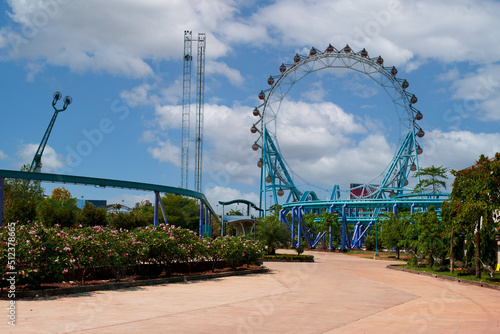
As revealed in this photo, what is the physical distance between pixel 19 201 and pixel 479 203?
48.5 metres

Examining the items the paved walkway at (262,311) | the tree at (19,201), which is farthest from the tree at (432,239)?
the tree at (19,201)

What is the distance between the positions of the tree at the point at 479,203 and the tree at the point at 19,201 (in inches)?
1400

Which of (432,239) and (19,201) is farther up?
(19,201)

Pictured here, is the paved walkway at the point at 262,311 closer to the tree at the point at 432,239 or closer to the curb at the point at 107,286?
the curb at the point at 107,286

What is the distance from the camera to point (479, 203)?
21.7m

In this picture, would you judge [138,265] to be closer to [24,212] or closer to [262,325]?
[262,325]

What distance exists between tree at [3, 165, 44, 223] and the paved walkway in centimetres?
3211

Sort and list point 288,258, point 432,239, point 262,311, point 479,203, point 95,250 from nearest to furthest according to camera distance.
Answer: point 262,311 < point 95,250 < point 479,203 < point 432,239 < point 288,258

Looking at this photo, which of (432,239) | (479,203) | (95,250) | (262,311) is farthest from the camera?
(432,239)

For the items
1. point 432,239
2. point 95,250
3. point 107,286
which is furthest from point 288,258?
point 95,250

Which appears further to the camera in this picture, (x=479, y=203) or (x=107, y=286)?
(x=479, y=203)

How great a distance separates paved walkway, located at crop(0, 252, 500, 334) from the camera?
10.1 m

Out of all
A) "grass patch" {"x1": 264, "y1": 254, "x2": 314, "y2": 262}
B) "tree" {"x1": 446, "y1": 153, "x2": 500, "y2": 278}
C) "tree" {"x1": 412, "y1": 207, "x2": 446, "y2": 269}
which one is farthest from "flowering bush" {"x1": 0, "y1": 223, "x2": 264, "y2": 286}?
"grass patch" {"x1": 264, "y1": 254, "x2": 314, "y2": 262}

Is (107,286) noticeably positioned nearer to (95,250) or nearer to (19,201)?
(95,250)
